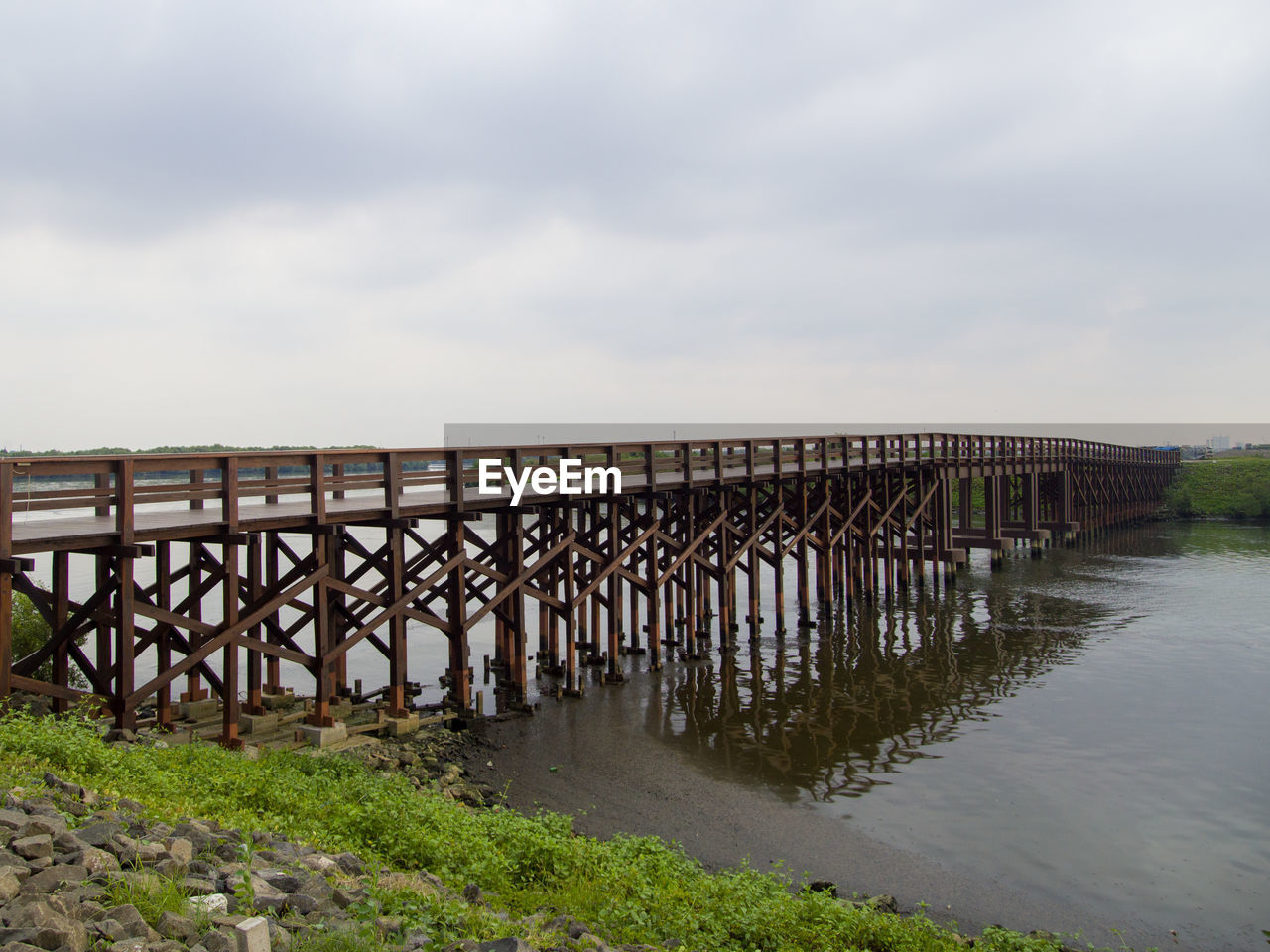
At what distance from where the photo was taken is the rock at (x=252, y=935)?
4.56 meters

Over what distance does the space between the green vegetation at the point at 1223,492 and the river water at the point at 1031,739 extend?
41.5 metres

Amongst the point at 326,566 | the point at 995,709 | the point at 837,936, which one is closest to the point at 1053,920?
the point at 837,936

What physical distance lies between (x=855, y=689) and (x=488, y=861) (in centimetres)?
1068

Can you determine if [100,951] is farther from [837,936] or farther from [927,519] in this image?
[927,519]

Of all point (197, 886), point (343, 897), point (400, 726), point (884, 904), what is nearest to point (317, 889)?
point (343, 897)

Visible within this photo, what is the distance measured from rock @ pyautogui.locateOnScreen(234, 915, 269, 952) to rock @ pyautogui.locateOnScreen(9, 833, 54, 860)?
147cm

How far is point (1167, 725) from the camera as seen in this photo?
14211 millimetres

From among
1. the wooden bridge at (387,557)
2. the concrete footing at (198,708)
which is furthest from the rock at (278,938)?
the concrete footing at (198,708)

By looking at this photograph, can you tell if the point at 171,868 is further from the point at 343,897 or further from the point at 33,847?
the point at 343,897

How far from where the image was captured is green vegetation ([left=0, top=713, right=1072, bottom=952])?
652cm

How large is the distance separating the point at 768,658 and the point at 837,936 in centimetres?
1231

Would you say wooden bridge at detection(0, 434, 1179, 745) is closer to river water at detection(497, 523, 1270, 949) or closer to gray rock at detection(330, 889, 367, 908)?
river water at detection(497, 523, 1270, 949)

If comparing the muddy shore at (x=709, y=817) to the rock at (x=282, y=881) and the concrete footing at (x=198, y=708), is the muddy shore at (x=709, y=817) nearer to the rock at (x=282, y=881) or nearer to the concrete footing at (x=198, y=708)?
the concrete footing at (x=198, y=708)

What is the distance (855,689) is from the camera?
1662cm
